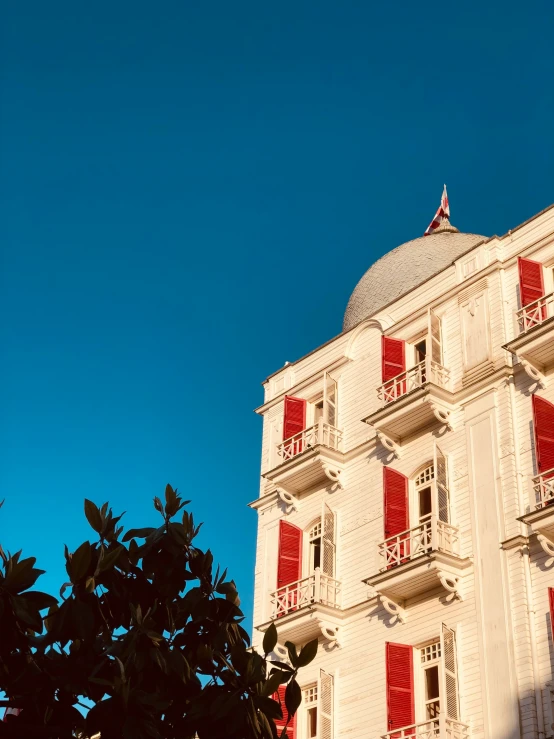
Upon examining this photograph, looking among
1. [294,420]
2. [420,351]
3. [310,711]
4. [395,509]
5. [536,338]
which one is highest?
[420,351]

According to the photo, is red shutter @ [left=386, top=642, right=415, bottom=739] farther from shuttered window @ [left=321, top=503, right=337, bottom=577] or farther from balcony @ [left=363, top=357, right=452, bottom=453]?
balcony @ [left=363, top=357, right=452, bottom=453]

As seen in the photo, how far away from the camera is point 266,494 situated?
31.9 m

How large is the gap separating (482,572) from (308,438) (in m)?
8.26

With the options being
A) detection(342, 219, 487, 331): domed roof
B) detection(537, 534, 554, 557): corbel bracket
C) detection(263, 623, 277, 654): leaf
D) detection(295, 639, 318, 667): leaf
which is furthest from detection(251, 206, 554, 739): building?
detection(263, 623, 277, 654): leaf

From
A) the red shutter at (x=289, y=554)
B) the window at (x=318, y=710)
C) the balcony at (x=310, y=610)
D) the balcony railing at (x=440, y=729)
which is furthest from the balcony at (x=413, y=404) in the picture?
the balcony railing at (x=440, y=729)

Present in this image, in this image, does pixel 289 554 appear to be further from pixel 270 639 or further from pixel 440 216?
pixel 270 639

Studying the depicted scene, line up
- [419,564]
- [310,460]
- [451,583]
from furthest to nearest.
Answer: [310,460] → [419,564] → [451,583]

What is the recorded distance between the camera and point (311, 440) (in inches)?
1195

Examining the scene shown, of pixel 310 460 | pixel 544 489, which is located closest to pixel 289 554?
pixel 310 460

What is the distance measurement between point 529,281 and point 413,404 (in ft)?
14.4

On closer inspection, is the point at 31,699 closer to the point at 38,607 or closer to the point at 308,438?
the point at 38,607

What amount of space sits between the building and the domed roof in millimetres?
323

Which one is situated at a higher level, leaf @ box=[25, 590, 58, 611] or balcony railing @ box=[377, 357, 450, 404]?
balcony railing @ box=[377, 357, 450, 404]

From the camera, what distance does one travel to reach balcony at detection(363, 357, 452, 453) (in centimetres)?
2655
